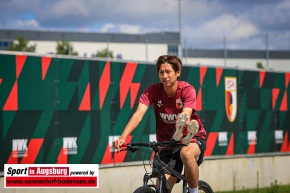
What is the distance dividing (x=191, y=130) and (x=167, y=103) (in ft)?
2.12

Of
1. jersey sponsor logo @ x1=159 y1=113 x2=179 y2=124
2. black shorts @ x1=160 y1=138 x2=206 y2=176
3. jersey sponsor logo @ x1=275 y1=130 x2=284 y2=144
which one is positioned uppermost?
jersey sponsor logo @ x1=159 y1=113 x2=179 y2=124

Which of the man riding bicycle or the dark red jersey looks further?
the dark red jersey

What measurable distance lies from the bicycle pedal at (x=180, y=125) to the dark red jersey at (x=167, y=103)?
0.41 m

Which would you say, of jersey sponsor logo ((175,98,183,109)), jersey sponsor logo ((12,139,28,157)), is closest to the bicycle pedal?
jersey sponsor logo ((175,98,183,109))

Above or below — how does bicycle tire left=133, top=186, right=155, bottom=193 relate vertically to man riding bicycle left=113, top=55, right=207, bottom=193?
below

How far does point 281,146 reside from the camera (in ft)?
55.3

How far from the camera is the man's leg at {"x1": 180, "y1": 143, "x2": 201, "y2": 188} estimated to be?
7303 mm

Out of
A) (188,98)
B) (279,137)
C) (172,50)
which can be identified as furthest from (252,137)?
(172,50)

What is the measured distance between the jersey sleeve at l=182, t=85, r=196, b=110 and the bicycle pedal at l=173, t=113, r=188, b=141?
0.35 meters

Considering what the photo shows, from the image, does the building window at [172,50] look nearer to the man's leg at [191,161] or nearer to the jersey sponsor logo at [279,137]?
the jersey sponsor logo at [279,137]

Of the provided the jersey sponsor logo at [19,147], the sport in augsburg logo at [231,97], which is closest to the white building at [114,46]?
the sport in augsburg logo at [231,97]

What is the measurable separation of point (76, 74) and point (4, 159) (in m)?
2.12

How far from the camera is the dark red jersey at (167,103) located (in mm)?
7598

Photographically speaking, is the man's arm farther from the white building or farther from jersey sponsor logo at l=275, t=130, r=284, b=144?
the white building
